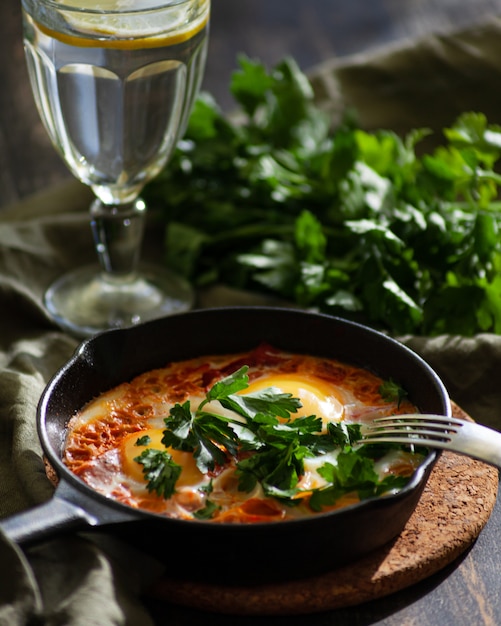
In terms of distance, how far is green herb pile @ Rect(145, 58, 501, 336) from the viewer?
2.50m

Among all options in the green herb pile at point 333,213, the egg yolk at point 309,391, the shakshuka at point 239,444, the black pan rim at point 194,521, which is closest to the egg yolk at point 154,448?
the shakshuka at point 239,444

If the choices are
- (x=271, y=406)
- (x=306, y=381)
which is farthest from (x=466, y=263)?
(x=271, y=406)

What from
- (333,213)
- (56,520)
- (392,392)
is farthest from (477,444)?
(333,213)

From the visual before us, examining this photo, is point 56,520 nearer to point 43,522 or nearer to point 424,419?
point 43,522

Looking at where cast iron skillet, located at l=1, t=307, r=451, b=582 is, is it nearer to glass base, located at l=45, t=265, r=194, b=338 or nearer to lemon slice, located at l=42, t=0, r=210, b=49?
glass base, located at l=45, t=265, r=194, b=338

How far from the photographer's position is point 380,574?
1764mm

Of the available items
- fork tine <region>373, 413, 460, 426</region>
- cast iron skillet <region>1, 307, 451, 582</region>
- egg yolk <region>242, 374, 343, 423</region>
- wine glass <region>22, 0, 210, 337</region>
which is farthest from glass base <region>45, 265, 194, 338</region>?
fork tine <region>373, 413, 460, 426</region>

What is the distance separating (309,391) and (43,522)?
0.69m

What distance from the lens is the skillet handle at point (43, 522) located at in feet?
5.35

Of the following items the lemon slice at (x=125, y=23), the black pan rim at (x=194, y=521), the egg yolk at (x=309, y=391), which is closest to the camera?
the black pan rim at (x=194, y=521)

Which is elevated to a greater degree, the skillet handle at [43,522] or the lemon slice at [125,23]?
the lemon slice at [125,23]

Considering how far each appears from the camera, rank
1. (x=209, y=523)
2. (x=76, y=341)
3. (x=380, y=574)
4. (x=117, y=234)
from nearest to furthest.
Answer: (x=209, y=523), (x=380, y=574), (x=76, y=341), (x=117, y=234)

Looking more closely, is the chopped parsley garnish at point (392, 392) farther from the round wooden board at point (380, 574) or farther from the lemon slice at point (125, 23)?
the lemon slice at point (125, 23)

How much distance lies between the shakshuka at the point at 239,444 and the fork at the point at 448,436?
0.05 meters
